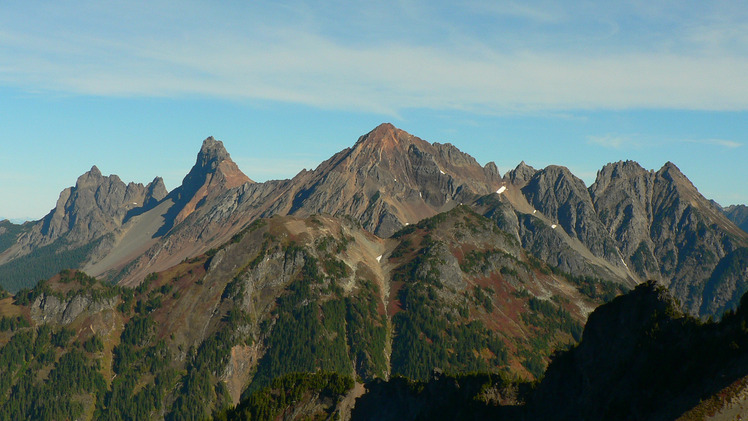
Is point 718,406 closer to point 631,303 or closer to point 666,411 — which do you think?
point 666,411

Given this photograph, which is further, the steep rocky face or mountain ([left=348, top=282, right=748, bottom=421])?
the steep rocky face

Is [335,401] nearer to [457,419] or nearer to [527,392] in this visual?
[457,419]

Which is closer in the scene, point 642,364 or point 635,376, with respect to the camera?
point 635,376

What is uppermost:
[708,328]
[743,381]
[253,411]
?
[708,328]

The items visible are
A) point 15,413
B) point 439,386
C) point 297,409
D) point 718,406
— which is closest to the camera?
point 718,406

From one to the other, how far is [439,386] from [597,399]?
39730 mm

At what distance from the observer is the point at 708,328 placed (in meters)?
76.4

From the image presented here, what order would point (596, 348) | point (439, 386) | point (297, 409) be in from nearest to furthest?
point (596, 348) → point (439, 386) → point (297, 409)

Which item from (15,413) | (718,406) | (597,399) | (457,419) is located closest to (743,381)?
(718,406)

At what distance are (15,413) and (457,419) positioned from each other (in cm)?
15930

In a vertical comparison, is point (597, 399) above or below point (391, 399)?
above

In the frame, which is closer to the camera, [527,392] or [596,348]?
[596,348]

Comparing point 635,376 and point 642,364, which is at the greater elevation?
point 642,364

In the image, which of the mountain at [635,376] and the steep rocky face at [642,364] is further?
the steep rocky face at [642,364]
